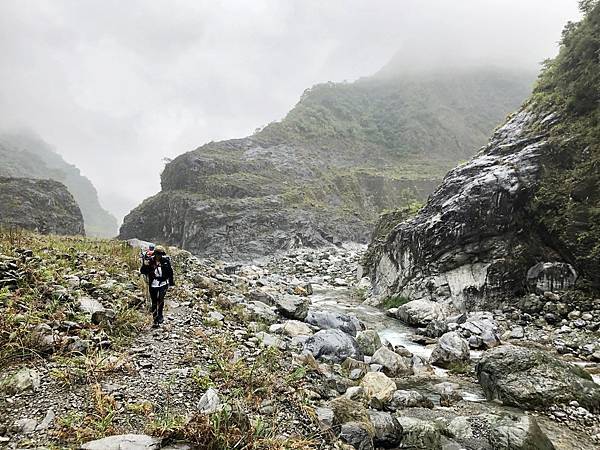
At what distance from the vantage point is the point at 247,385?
19.8ft

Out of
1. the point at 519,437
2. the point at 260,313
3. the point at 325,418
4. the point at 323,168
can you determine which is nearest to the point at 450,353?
the point at 519,437

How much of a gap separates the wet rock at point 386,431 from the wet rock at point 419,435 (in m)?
0.13

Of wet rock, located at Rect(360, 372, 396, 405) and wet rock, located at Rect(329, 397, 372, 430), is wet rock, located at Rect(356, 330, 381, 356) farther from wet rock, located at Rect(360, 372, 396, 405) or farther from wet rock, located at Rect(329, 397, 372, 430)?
wet rock, located at Rect(329, 397, 372, 430)

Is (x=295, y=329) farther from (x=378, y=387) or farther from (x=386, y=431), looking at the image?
(x=386, y=431)

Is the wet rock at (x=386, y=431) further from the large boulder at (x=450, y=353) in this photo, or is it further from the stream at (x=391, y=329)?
the large boulder at (x=450, y=353)

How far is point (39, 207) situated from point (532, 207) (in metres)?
52.2

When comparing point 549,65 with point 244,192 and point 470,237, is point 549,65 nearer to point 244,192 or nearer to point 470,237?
point 470,237

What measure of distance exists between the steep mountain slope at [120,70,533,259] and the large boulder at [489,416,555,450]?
42.6 metres

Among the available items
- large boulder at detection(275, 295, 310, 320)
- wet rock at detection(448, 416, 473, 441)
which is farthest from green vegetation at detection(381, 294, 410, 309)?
wet rock at detection(448, 416, 473, 441)

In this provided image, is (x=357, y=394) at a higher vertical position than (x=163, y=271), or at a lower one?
lower

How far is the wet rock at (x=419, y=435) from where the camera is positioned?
583cm

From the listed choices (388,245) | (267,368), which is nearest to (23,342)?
(267,368)

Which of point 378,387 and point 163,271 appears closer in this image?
point 378,387

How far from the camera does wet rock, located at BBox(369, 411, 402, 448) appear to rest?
575cm
